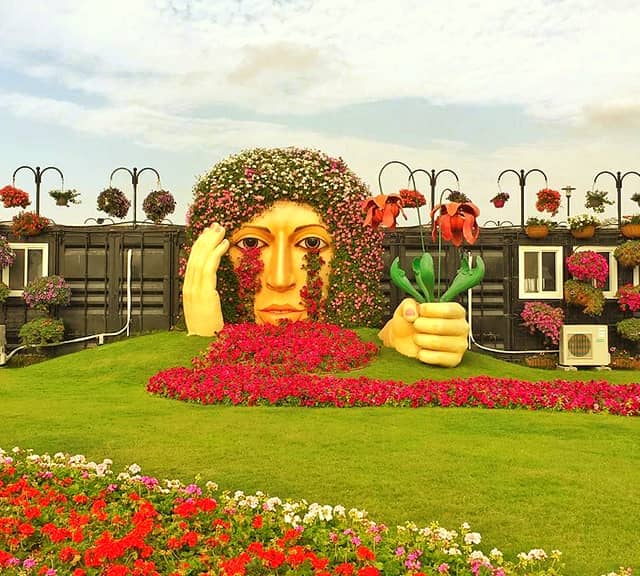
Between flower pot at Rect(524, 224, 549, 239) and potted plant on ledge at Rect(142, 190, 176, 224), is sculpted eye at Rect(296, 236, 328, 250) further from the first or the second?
flower pot at Rect(524, 224, 549, 239)

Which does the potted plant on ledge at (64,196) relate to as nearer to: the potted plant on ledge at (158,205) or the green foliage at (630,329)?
the potted plant on ledge at (158,205)

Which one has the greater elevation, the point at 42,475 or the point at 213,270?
the point at 213,270

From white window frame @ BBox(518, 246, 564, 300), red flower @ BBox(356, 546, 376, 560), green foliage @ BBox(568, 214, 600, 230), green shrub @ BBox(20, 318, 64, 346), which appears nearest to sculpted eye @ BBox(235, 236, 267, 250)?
green shrub @ BBox(20, 318, 64, 346)

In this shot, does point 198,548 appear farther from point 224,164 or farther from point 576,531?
point 224,164

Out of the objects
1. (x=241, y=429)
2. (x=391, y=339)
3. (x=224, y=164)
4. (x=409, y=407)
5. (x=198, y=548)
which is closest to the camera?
(x=198, y=548)

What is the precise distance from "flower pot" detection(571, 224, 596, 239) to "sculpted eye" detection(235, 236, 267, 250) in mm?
7927

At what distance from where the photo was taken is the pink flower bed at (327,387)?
8680mm

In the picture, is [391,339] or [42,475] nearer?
[42,475]

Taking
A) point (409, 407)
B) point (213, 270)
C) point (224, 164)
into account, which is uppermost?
point (224, 164)

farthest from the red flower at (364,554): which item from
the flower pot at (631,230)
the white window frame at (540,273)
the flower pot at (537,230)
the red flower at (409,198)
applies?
the flower pot at (631,230)

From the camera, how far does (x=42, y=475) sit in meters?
5.23

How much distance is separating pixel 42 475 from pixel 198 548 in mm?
1994

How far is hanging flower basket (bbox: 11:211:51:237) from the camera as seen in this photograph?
15445mm

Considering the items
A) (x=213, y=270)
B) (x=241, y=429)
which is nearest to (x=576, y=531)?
(x=241, y=429)
